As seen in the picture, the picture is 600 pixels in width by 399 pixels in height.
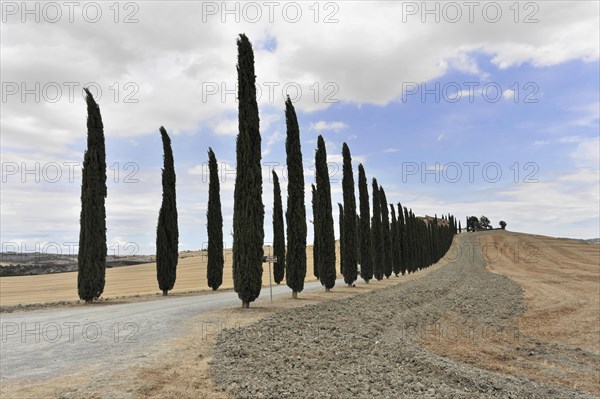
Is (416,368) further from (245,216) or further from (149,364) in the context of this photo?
(245,216)

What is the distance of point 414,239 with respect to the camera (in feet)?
205

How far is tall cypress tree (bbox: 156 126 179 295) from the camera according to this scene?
28413mm

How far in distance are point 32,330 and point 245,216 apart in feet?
26.3

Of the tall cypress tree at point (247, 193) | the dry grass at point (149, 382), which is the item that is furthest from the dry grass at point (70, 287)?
the dry grass at point (149, 382)

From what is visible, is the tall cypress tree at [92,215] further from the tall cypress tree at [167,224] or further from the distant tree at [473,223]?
the distant tree at [473,223]

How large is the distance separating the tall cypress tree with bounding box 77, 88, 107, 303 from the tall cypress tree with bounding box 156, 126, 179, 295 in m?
4.89

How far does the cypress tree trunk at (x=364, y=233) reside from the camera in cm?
3350

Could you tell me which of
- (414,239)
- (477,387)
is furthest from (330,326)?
(414,239)

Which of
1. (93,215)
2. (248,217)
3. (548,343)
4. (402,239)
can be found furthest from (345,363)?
(402,239)

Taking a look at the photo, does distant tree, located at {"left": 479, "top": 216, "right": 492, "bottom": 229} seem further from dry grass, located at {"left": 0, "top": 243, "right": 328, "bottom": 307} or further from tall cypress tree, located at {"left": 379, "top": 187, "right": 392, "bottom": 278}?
tall cypress tree, located at {"left": 379, "top": 187, "right": 392, "bottom": 278}

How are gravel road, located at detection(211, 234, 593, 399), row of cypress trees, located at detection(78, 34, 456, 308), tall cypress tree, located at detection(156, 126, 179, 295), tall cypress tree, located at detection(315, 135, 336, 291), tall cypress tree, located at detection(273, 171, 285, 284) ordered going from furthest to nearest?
tall cypress tree, located at detection(273, 171, 285, 284) → tall cypress tree, located at detection(156, 126, 179, 295) → tall cypress tree, located at detection(315, 135, 336, 291) → row of cypress trees, located at detection(78, 34, 456, 308) → gravel road, located at detection(211, 234, 593, 399)

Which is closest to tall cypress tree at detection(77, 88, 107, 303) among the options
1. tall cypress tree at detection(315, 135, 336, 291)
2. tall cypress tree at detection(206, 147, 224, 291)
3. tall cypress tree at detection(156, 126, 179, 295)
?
tall cypress tree at detection(156, 126, 179, 295)

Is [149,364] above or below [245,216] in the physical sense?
below

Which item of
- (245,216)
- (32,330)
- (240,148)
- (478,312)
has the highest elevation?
(240,148)
